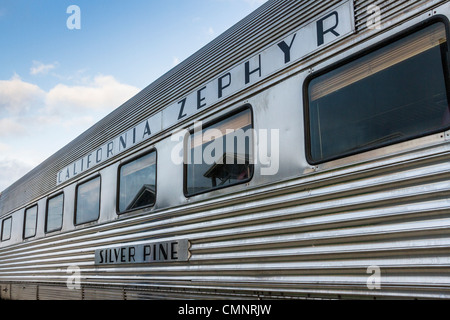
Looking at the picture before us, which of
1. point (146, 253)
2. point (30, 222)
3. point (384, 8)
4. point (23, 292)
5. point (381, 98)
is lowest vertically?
point (23, 292)

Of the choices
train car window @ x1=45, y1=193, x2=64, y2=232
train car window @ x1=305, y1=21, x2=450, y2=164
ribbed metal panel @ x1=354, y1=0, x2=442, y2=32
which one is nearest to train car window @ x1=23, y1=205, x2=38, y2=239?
train car window @ x1=45, y1=193, x2=64, y2=232

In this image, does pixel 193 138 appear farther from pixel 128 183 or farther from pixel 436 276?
pixel 436 276

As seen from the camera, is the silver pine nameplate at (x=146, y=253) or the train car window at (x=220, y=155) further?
the silver pine nameplate at (x=146, y=253)

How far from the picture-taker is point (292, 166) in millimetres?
2707

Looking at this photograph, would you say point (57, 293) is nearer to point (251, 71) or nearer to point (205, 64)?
point (205, 64)

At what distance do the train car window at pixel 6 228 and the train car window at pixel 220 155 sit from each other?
5.79m

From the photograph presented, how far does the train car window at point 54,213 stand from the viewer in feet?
19.0

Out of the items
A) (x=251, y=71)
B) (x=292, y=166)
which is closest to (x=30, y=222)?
(x=251, y=71)

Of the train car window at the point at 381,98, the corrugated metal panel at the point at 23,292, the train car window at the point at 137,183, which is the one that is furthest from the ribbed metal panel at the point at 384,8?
the corrugated metal panel at the point at 23,292

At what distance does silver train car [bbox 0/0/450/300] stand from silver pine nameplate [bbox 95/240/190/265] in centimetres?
2

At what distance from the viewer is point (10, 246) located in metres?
7.74

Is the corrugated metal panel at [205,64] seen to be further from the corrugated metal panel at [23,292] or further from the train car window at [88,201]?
the corrugated metal panel at [23,292]

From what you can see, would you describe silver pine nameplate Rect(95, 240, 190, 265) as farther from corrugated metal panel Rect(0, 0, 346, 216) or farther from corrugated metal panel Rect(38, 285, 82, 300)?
corrugated metal panel Rect(0, 0, 346, 216)

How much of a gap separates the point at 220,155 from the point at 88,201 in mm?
2399
